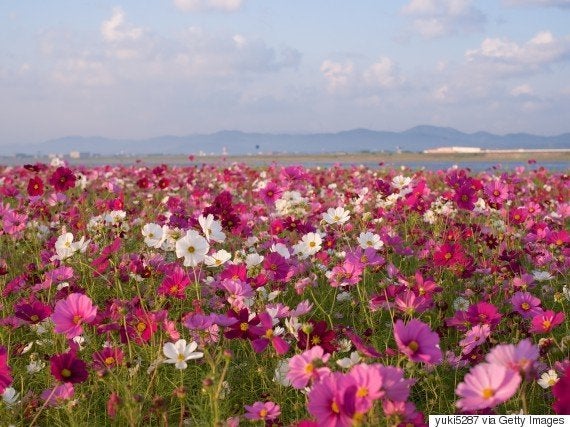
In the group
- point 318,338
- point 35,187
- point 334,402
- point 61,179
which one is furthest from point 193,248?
point 35,187

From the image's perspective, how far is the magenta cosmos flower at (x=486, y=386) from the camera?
1.06 m

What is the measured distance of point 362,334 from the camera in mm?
2602

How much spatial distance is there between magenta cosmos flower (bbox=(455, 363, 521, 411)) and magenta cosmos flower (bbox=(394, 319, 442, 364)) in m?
0.25

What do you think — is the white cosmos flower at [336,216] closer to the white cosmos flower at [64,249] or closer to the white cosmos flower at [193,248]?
the white cosmos flower at [193,248]

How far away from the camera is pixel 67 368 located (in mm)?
1658

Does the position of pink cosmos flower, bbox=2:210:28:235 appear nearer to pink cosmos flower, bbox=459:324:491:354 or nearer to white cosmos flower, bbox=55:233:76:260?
white cosmos flower, bbox=55:233:76:260

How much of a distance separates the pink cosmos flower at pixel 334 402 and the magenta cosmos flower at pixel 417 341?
228 millimetres

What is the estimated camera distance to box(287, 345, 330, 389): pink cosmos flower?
1.38 metres

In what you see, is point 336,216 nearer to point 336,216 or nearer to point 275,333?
point 336,216

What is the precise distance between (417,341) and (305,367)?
0.92ft

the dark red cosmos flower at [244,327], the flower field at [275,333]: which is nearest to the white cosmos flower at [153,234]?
the flower field at [275,333]

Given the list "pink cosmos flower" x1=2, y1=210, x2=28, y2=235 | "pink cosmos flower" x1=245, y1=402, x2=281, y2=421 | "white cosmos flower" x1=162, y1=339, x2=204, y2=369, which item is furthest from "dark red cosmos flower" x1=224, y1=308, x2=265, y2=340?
"pink cosmos flower" x1=2, y1=210, x2=28, y2=235

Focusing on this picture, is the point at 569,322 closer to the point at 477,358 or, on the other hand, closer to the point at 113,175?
the point at 477,358

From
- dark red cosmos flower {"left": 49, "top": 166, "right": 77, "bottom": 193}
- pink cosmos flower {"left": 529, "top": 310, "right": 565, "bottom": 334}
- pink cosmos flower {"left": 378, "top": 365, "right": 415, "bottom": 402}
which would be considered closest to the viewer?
pink cosmos flower {"left": 378, "top": 365, "right": 415, "bottom": 402}
